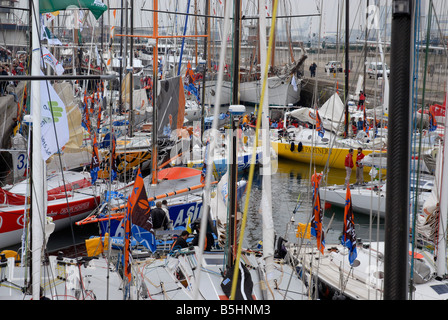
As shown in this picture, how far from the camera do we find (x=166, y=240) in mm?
11891

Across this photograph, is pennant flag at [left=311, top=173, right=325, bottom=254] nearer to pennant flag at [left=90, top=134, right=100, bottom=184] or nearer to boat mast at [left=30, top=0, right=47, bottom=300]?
boat mast at [left=30, top=0, right=47, bottom=300]

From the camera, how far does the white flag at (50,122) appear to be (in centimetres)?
753

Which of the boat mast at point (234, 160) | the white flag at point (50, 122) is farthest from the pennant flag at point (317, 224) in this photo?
the white flag at point (50, 122)

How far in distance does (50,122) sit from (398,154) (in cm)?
555

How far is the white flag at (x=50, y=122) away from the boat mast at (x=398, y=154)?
17.0 feet

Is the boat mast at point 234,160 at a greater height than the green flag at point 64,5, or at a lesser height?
lesser

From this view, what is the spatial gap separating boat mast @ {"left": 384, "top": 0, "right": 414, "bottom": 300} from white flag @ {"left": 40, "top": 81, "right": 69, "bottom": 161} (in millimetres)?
5197

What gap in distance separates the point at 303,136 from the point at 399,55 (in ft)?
72.0

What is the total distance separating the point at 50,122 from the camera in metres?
7.64

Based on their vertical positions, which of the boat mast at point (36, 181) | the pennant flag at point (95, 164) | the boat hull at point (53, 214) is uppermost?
the boat mast at point (36, 181)

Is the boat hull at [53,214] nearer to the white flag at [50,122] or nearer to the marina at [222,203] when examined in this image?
the marina at [222,203]

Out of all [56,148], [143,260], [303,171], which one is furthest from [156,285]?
[303,171]
